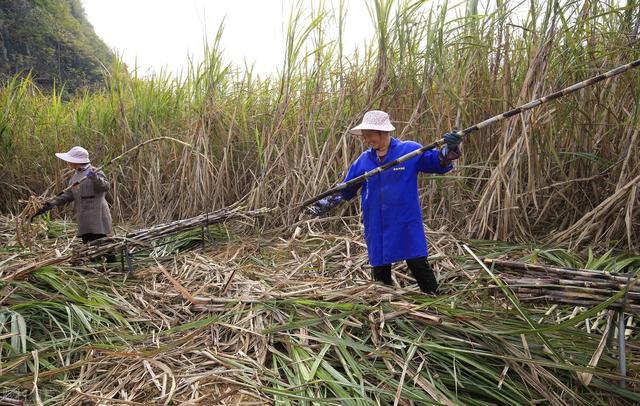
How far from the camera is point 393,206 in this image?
2342mm

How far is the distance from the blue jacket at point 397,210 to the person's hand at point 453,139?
20 cm

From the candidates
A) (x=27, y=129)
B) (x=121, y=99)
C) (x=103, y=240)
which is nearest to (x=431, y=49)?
(x=103, y=240)

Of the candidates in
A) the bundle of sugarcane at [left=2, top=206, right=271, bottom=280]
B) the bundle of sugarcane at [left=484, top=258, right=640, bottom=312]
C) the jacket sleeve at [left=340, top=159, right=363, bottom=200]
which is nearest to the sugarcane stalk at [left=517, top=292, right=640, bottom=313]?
the bundle of sugarcane at [left=484, top=258, right=640, bottom=312]

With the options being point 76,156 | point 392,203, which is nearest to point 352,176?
point 392,203

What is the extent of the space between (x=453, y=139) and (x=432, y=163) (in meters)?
0.25

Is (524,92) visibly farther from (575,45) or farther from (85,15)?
(85,15)

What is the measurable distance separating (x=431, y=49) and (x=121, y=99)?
303cm

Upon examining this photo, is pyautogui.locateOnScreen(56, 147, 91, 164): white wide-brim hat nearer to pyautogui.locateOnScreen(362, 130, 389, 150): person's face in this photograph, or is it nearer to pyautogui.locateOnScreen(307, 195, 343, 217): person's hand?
pyautogui.locateOnScreen(307, 195, 343, 217): person's hand

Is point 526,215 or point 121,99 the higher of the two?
point 121,99

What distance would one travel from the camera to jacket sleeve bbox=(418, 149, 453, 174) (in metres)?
2.18

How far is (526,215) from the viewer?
2752 mm

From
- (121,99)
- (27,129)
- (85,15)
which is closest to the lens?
(121,99)

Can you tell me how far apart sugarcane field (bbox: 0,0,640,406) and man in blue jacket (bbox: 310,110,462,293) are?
0.03ft

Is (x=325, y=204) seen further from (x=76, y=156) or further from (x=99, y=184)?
(x=76, y=156)
